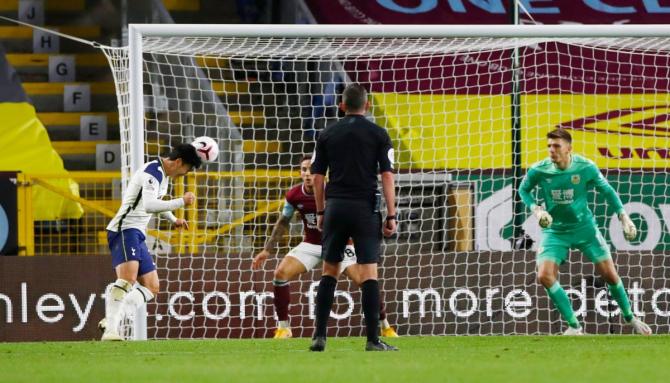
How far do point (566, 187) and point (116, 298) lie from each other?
13.3 feet

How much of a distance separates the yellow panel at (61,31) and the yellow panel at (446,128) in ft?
15.1

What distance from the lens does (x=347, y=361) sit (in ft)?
A: 33.0

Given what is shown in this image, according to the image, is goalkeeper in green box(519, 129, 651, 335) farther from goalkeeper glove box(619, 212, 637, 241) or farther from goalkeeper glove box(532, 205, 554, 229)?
goalkeeper glove box(619, 212, 637, 241)

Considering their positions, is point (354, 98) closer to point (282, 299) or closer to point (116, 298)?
point (116, 298)

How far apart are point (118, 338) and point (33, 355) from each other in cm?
187

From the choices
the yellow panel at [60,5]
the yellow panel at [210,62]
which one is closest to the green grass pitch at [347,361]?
the yellow panel at [210,62]

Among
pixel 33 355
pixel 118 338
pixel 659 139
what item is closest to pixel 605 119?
pixel 659 139

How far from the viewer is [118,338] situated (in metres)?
13.4

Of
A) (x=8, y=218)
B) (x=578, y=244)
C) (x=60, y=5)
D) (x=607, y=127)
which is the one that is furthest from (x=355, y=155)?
(x=60, y=5)

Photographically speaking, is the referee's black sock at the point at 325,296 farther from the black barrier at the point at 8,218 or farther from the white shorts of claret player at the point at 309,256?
the black barrier at the point at 8,218

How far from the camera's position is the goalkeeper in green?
13.9 meters

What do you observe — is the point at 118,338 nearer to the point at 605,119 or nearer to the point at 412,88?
the point at 412,88

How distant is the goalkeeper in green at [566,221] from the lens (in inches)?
548

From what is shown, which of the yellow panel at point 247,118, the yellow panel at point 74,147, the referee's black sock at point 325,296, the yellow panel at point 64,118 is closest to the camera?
the referee's black sock at point 325,296
